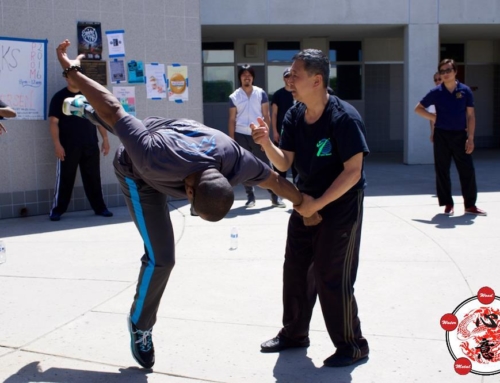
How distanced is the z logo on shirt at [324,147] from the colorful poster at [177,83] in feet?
20.0

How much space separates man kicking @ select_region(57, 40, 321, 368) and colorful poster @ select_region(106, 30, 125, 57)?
4973 mm

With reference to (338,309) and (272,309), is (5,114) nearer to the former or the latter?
(272,309)

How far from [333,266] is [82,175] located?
5.65m

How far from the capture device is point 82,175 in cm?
873

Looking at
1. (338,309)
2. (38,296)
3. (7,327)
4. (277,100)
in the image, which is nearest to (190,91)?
(277,100)

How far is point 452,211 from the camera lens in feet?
27.2

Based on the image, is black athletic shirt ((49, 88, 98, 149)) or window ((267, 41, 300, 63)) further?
window ((267, 41, 300, 63))

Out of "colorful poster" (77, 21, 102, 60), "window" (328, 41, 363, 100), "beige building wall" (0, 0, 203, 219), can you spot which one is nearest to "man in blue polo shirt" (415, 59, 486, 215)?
"beige building wall" (0, 0, 203, 219)

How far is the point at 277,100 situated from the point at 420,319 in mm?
5296

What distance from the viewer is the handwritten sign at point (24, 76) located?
837cm

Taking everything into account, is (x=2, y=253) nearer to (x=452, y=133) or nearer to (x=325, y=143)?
(x=325, y=143)

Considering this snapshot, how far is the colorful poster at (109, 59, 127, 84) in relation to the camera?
9.11 meters

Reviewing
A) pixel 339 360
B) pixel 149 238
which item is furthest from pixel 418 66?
pixel 149 238

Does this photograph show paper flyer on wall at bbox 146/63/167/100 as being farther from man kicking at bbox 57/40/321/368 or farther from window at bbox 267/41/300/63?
window at bbox 267/41/300/63
